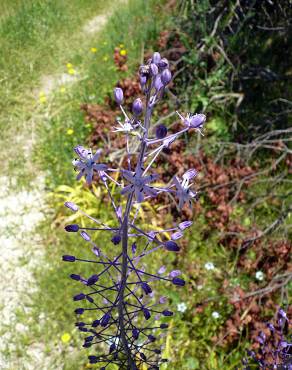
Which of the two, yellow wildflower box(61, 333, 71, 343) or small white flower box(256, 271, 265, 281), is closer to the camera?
yellow wildflower box(61, 333, 71, 343)

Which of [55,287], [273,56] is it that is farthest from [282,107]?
[55,287]

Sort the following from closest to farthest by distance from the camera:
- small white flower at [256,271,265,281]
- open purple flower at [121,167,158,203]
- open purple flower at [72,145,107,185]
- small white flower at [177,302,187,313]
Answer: open purple flower at [121,167,158,203]
open purple flower at [72,145,107,185]
small white flower at [177,302,187,313]
small white flower at [256,271,265,281]

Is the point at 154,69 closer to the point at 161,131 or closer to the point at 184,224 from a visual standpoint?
the point at 161,131

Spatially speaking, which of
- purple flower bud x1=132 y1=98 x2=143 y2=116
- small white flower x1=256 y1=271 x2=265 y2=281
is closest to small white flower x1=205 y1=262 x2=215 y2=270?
small white flower x1=256 y1=271 x2=265 y2=281

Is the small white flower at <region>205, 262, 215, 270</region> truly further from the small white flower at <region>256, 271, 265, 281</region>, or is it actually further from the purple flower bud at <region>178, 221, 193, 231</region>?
the purple flower bud at <region>178, 221, 193, 231</region>

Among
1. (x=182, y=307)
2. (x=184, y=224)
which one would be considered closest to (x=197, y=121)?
(x=184, y=224)

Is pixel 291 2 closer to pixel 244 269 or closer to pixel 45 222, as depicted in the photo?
pixel 244 269

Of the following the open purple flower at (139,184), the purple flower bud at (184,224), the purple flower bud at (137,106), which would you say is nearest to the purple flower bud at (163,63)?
the purple flower bud at (137,106)

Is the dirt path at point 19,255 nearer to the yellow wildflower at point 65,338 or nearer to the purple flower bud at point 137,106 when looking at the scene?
the yellow wildflower at point 65,338

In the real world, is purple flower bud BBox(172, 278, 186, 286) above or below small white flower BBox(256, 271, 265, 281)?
above
